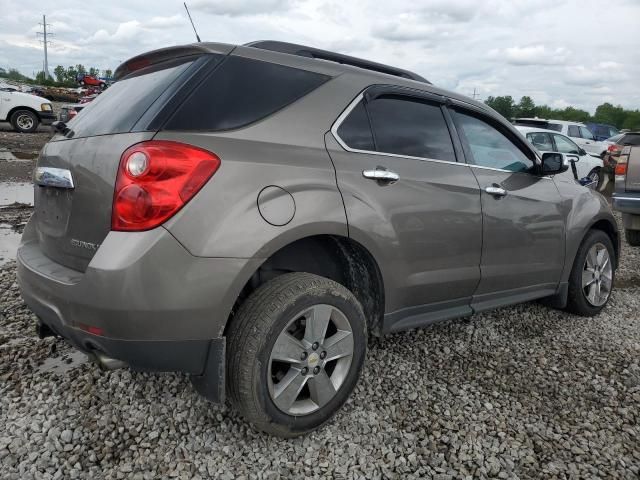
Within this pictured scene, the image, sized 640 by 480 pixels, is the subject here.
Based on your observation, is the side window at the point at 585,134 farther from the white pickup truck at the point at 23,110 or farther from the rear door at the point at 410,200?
the white pickup truck at the point at 23,110

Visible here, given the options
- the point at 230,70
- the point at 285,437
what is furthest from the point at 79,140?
the point at 285,437

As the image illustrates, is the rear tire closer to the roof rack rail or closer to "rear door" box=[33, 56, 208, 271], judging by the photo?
the roof rack rail

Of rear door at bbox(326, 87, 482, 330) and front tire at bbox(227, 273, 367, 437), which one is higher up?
rear door at bbox(326, 87, 482, 330)

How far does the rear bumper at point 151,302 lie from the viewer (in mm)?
1879

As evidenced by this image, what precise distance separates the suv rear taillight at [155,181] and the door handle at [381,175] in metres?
0.81

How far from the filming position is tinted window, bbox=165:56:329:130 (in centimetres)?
208

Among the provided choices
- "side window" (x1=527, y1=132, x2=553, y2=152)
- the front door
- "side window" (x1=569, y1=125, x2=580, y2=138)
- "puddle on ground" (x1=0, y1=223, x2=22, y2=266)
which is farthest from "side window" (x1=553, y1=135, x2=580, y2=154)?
"puddle on ground" (x1=0, y1=223, x2=22, y2=266)

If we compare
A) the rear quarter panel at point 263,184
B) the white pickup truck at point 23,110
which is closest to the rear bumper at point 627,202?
the rear quarter panel at point 263,184

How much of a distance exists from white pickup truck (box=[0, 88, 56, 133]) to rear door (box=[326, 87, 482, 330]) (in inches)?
663

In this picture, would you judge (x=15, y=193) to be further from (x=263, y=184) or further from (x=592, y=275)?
(x=592, y=275)

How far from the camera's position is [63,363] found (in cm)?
293

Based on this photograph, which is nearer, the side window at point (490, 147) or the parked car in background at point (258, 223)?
the parked car in background at point (258, 223)

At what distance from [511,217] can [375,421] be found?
5.26ft

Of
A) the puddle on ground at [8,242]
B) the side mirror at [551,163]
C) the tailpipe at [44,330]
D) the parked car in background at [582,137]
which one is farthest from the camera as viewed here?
the parked car in background at [582,137]
